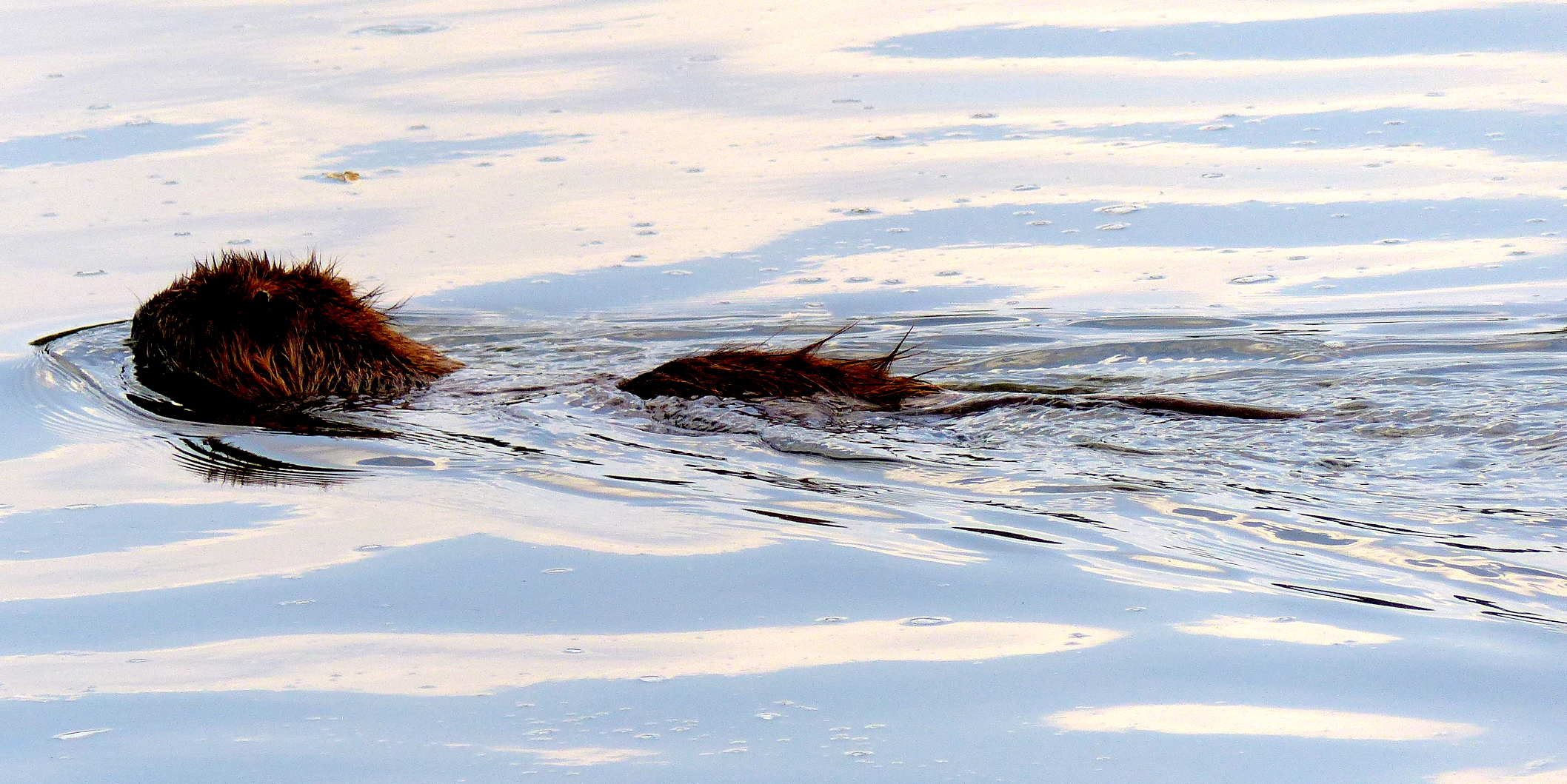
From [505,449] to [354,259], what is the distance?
10.4 ft

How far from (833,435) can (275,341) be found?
2.25 m

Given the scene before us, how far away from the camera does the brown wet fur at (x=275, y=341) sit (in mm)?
6242

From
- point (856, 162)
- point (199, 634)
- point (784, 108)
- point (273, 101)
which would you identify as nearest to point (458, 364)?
point (199, 634)

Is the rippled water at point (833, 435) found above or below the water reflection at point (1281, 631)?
above

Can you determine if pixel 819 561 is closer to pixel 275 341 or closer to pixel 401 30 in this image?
pixel 275 341

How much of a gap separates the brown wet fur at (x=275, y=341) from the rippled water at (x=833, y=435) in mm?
200

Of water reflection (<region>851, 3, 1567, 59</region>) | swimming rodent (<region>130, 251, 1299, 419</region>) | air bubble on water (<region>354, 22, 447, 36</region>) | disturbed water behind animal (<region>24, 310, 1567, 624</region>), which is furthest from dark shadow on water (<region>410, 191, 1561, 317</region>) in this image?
air bubble on water (<region>354, 22, 447, 36</region>)

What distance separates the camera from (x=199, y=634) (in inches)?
169

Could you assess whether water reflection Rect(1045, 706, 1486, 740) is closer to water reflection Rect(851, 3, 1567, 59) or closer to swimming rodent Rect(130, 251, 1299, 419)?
swimming rodent Rect(130, 251, 1299, 419)

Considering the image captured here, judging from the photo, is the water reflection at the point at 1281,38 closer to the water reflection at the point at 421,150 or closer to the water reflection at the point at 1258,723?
the water reflection at the point at 421,150

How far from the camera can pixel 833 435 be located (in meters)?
5.52

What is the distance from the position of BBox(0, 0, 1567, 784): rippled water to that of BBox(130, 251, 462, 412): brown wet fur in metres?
0.20

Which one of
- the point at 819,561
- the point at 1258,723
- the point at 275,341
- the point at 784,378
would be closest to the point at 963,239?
the point at 784,378

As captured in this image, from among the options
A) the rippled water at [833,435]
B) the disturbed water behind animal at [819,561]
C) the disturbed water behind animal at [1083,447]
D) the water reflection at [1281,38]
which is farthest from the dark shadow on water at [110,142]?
the water reflection at [1281,38]
